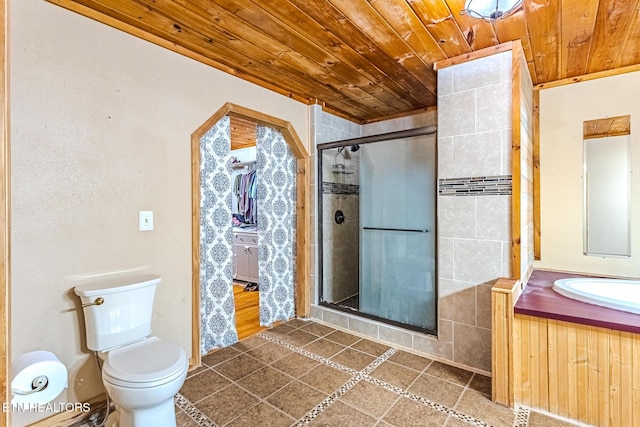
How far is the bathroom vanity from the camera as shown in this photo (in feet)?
15.4

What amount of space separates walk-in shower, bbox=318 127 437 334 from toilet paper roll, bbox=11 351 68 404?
214 cm

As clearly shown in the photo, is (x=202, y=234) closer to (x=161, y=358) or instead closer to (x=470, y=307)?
(x=161, y=358)

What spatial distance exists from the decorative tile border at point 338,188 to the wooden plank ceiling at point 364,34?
1045 millimetres

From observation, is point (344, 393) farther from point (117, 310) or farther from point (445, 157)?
point (445, 157)

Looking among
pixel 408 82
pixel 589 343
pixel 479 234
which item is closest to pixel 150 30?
pixel 408 82

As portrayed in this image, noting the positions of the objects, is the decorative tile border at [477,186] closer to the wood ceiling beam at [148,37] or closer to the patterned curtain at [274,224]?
the patterned curtain at [274,224]

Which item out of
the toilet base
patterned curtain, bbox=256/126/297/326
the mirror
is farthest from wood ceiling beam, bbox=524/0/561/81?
the toilet base

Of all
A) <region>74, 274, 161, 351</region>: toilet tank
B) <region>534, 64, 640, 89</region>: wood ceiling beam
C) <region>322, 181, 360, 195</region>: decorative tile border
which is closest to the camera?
<region>74, 274, 161, 351</region>: toilet tank

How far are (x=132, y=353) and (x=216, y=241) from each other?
1083mm

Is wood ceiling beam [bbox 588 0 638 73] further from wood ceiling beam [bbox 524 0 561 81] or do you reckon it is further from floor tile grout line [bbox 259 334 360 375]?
floor tile grout line [bbox 259 334 360 375]

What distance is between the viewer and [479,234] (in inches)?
89.5

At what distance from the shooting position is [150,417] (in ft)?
5.09

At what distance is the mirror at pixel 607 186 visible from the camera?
2.55m

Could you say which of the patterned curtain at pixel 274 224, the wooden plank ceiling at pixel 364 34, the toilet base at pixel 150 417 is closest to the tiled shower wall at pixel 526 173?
the wooden plank ceiling at pixel 364 34
